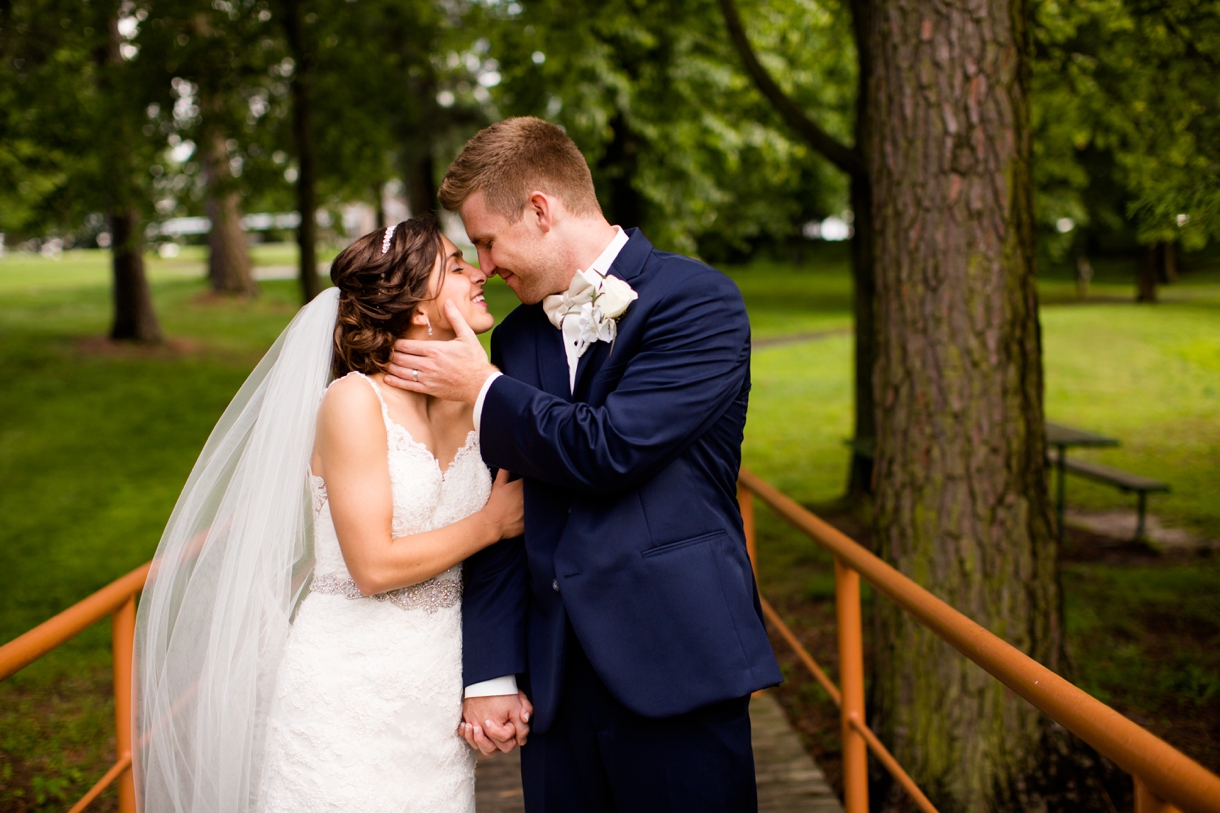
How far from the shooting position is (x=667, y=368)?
187cm

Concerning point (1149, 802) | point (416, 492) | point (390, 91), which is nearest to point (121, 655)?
point (416, 492)

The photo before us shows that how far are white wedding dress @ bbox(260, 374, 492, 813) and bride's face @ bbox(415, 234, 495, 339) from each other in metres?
0.24

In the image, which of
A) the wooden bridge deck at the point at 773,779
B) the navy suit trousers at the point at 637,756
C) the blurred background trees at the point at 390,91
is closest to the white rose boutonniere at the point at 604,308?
the navy suit trousers at the point at 637,756

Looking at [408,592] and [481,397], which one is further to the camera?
[408,592]

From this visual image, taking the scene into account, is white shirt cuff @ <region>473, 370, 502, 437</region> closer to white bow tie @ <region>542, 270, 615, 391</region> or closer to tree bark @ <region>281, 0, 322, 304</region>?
white bow tie @ <region>542, 270, 615, 391</region>

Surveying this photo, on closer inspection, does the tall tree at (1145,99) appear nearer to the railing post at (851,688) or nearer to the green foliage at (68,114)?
the railing post at (851,688)

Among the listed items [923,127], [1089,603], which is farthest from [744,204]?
[923,127]

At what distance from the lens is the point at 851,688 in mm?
2910

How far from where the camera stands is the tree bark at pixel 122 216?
33.5 ft

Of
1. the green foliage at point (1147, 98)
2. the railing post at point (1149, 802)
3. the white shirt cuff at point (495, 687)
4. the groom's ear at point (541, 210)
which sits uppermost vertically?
the green foliage at point (1147, 98)

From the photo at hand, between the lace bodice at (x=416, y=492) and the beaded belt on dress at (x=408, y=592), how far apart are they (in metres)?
0.01

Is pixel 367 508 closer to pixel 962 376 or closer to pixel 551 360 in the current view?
pixel 551 360

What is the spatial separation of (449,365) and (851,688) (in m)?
1.74

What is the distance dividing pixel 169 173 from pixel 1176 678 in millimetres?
11361
